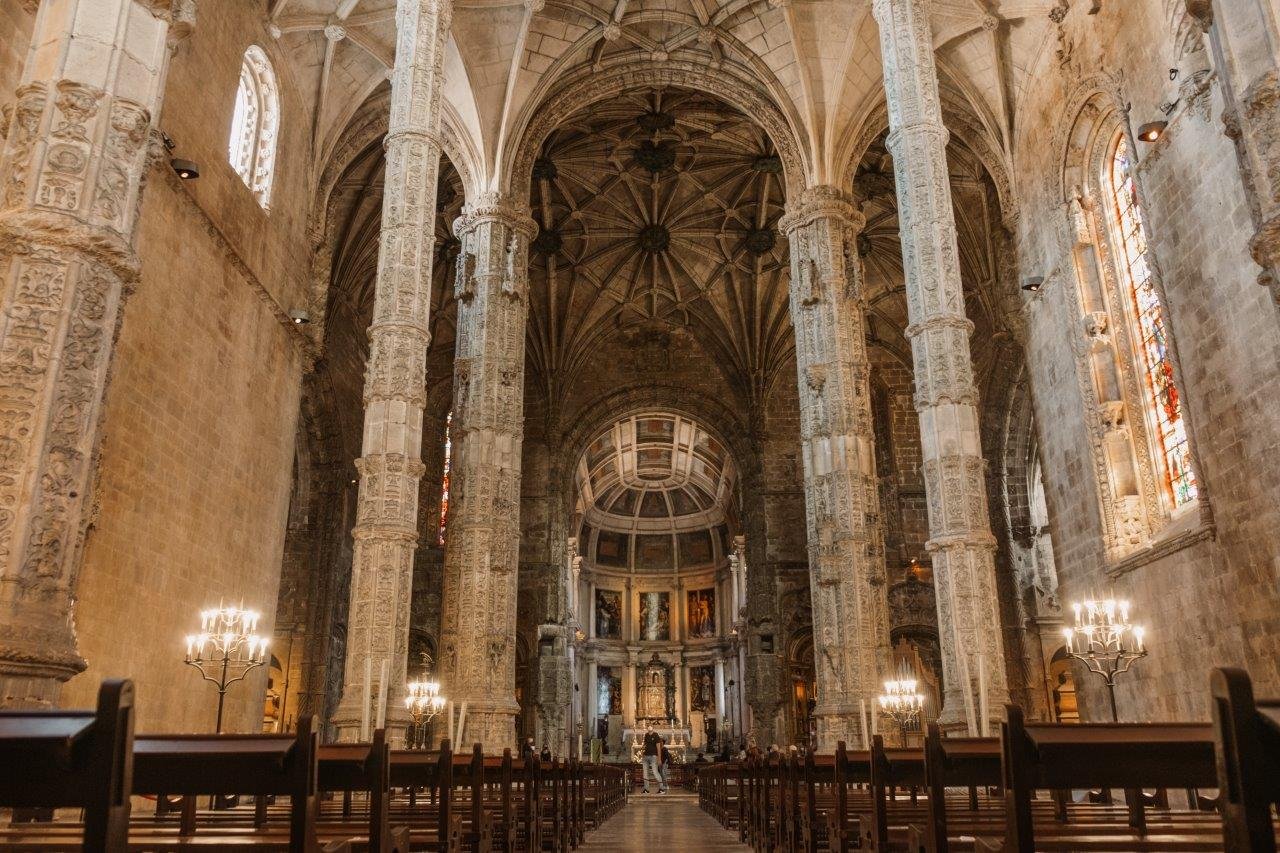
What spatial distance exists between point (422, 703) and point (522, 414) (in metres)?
6.56

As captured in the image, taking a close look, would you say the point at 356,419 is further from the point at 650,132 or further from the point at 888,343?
the point at 888,343

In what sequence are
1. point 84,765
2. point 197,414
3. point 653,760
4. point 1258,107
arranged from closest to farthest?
point 84,765, point 1258,107, point 197,414, point 653,760

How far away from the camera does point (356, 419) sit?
99.7 ft

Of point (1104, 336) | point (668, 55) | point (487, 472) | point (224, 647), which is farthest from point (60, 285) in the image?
point (668, 55)

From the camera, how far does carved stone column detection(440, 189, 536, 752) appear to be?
17578mm

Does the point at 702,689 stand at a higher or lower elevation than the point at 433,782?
higher

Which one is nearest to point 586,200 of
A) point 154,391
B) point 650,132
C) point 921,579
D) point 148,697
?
point 650,132

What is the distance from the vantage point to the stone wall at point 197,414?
1316 cm

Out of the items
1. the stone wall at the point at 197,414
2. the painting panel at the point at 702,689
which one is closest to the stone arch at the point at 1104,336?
the stone wall at the point at 197,414

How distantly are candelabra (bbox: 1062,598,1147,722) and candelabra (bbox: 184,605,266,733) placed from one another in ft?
40.5

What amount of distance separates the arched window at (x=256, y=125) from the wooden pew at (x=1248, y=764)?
59.2 ft

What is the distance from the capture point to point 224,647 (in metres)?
13.5

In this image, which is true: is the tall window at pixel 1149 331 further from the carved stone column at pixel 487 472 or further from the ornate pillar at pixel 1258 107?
the carved stone column at pixel 487 472

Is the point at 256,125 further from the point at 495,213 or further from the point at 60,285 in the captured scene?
the point at 60,285
